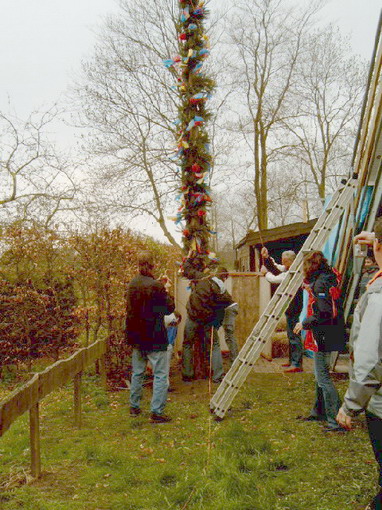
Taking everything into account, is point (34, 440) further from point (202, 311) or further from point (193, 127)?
point (193, 127)

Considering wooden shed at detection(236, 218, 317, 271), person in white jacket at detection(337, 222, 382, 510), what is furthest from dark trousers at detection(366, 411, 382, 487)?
wooden shed at detection(236, 218, 317, 271)

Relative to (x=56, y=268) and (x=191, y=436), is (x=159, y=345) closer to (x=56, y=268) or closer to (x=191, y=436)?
(x=191, y=436)

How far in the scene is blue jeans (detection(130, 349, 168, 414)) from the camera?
6152mm

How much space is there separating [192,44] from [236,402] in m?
5.18

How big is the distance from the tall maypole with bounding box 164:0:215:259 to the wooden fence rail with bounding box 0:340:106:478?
274 cm

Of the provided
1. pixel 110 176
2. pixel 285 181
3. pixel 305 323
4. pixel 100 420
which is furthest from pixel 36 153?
pixel 285 181

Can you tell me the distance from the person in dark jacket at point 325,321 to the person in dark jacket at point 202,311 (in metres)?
2.34

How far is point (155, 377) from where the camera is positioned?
6191mm

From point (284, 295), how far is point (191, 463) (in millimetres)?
2204

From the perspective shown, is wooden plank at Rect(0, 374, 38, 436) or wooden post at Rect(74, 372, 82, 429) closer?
wooden plank at Rect(0, 374, 38, 436)

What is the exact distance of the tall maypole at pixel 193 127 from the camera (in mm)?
7863

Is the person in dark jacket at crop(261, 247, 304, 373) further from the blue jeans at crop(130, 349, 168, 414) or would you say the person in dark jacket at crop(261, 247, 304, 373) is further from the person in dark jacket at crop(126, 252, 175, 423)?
the blue jeans at crop(130, 349, 168, 414)

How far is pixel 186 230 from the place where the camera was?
26.2ft

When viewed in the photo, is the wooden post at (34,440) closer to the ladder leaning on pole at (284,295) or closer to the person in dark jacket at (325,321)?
the ladder leaning on pole at (284,295)
